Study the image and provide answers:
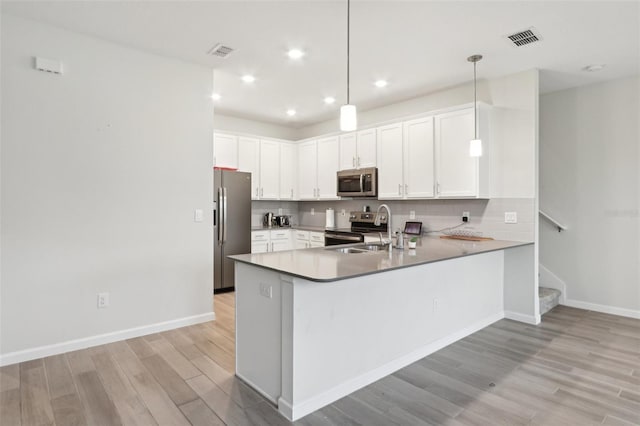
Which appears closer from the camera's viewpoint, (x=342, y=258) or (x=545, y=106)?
(x=342, y=258)

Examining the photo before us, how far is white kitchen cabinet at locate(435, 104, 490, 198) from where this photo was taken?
3.96 meters

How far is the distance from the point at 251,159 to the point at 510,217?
3.75m

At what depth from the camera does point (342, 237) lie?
518 cm

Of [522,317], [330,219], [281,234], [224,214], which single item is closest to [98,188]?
[224,214]

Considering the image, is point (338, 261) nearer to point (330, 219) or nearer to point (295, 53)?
point (295, 53)

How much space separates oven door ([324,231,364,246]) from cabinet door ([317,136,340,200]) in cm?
63

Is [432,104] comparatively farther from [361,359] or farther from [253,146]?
[361,359]

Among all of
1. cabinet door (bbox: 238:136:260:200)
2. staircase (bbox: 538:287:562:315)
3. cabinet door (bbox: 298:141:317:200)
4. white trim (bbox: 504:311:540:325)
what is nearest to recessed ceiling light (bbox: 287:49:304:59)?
cabinet door (bbox: 238:136:260:200)

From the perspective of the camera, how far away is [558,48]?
332cm

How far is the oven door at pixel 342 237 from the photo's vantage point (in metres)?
5.04

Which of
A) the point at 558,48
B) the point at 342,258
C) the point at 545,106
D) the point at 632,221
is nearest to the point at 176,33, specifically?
the point at 342,258

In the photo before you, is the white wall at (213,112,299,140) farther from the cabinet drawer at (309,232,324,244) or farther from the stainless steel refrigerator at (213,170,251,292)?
the cabinet drawer at (309,232,324,244)

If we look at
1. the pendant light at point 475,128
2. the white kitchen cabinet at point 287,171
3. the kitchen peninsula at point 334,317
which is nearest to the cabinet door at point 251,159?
the white kitchen cabinet at point 287,171

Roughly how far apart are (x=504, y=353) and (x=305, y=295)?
2.00 m
